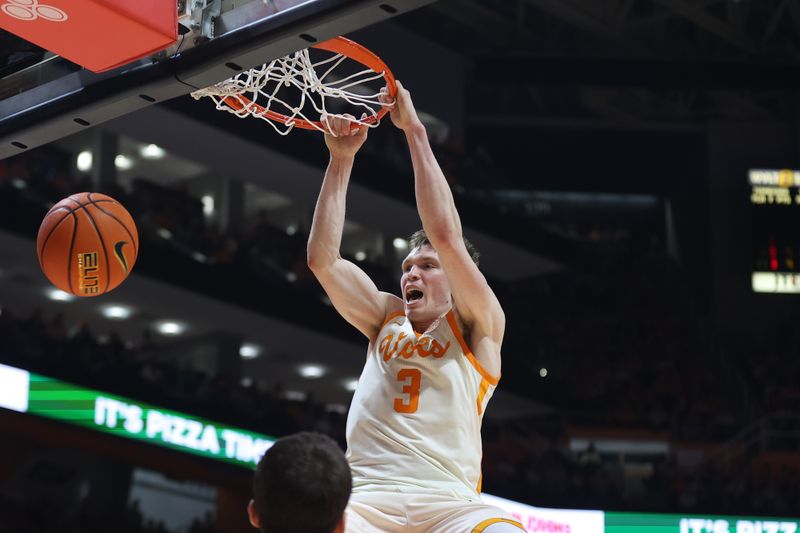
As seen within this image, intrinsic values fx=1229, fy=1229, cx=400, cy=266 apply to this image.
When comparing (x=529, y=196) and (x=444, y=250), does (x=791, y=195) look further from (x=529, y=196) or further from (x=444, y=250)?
(x=444, y=250)

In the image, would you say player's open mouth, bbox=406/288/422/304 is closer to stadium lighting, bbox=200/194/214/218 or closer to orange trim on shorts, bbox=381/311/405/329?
orange trim on shorts, bbox=381/311/405/329

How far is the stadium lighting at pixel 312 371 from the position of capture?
18766 millimetres

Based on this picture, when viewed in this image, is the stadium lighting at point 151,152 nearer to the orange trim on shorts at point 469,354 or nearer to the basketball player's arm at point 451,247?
the basketball player's arm at point 451,247

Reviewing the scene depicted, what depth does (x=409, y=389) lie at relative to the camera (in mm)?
4137

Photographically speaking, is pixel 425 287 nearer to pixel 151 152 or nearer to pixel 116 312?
pixel 116 312

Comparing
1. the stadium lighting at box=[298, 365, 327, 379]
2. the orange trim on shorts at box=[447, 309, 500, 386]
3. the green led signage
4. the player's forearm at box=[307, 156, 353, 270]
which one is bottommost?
the orange trim on shorts at box=[447, 309, 500, 386]

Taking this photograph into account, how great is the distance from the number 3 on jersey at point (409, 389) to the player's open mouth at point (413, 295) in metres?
0.27

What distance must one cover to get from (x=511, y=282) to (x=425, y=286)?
52.1 feet

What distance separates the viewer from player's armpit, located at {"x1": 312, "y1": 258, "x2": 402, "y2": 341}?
14.5 ft

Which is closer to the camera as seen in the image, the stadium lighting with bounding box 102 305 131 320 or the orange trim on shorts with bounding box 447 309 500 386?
the orange trim on shorts with bounding box 447 309 500 386

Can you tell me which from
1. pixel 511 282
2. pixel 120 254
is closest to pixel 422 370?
pixel 120 254

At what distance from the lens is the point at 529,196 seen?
22031 mm

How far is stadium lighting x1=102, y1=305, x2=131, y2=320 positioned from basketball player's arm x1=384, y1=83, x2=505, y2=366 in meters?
12.8

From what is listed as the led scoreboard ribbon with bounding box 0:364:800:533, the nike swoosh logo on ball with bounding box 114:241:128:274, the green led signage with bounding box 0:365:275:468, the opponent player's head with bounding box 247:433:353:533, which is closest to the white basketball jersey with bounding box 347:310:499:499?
the nike swoosh logo on ball with bounding box 114:241:128:274
